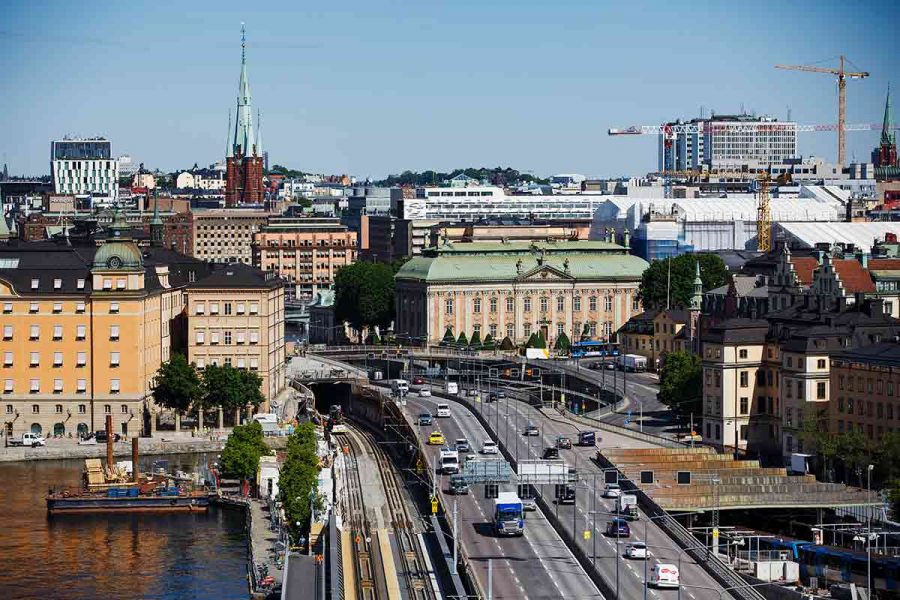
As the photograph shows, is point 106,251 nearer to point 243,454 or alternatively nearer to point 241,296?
point 241,296

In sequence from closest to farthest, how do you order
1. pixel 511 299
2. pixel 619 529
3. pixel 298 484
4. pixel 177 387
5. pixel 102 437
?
pixel 619 529
pixel 298 484
pixel 102 437
pixel 177 387
pixel 511 299

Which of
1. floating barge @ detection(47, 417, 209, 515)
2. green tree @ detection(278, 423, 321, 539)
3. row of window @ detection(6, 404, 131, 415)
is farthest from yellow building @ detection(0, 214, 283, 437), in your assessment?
green tree @ detection(278, 423, 321, 539)

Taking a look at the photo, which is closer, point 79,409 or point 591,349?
point 79,409

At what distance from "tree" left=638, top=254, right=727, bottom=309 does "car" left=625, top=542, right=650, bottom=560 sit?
99.6m

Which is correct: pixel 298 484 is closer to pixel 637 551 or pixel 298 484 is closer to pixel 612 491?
pixel 612 491

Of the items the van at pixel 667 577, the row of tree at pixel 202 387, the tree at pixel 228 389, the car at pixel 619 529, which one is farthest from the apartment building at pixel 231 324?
the van at pixel 667 577

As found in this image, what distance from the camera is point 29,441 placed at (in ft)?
428

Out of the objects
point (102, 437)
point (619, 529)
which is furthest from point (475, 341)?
point (619, 529)

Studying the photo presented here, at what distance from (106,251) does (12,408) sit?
10.8 m

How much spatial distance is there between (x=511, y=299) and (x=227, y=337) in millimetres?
53558

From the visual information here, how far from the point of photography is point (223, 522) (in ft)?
353

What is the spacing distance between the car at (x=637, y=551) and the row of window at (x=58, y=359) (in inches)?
2289

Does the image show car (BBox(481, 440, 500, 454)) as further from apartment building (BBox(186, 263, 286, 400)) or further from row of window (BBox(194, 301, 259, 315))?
row of window (BBox(194, 301, 259, 315))

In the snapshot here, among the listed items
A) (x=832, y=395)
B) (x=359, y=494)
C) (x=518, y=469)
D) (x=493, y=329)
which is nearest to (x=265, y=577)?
(x=518, y=469)
